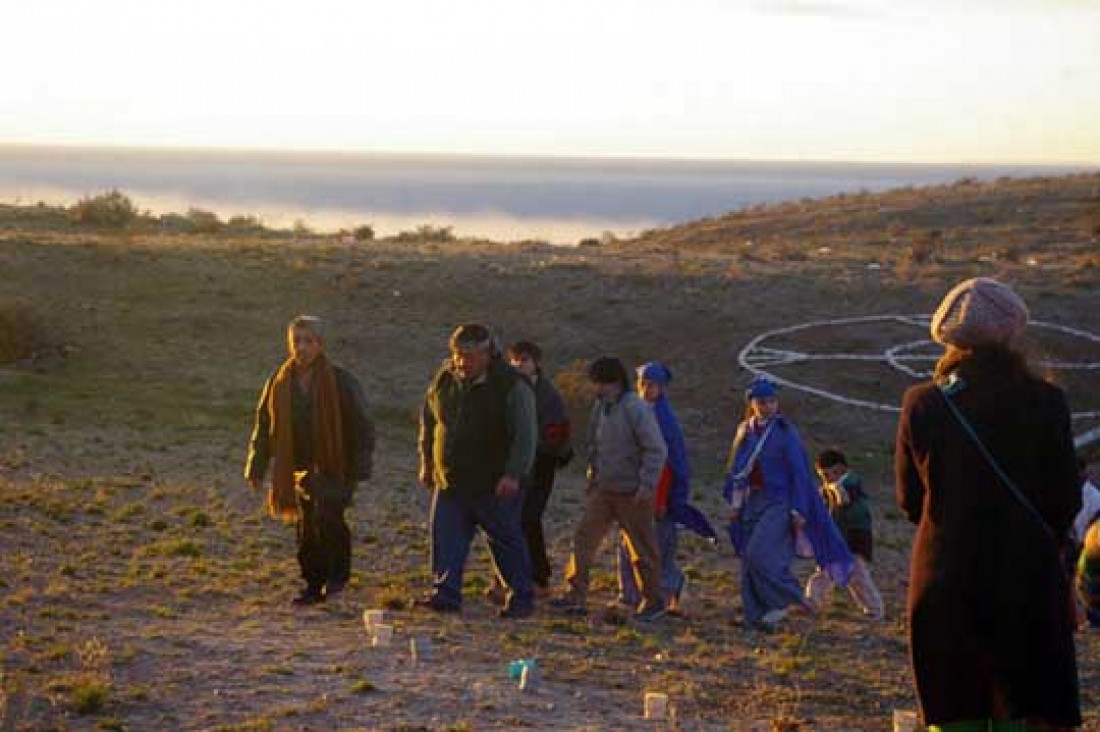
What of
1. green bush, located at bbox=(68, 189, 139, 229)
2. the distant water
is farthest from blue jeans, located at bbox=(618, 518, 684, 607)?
the distant water

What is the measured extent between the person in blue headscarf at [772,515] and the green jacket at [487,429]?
54.5 inches

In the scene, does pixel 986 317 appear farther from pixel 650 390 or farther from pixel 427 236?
pixel 427 236

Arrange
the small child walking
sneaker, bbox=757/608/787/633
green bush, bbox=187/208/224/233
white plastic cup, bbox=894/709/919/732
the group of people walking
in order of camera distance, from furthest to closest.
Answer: green bush, bbox=187/208/224/233, the small child walking, sneaker, bbox=757/608/787/633, the group of people walking, white plastic cup, bbox=894/709/919/732

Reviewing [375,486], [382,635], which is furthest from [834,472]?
[375,486]

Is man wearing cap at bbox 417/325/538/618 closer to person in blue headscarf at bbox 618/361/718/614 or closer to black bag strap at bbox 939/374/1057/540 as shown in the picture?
person in blue headscarf at bbox 618/361/718/614

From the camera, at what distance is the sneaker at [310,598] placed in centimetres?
1105

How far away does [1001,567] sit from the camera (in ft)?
19.1

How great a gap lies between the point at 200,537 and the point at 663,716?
20.1ft

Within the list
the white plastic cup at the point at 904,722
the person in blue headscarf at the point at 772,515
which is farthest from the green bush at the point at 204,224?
the white plastic cup at the point at 904,722

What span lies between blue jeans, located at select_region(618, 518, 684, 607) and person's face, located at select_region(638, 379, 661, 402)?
0.83 metres

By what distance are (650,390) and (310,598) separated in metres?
2.43

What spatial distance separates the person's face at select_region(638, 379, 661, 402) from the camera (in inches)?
448

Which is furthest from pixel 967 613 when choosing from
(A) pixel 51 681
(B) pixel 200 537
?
(B) pixel 200 537

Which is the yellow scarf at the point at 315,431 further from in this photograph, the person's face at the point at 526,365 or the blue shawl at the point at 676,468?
the blue shawl at the point at 676,468
